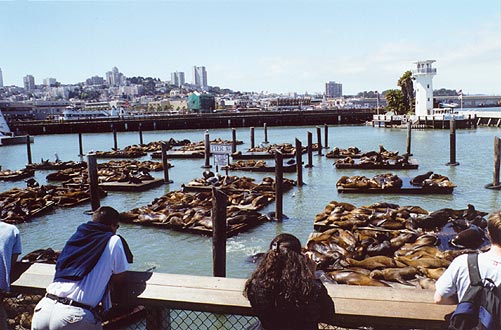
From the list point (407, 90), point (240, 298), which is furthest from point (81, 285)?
point (407, 90)

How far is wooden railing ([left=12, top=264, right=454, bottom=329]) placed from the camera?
7.59ft

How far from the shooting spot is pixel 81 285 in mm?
2717

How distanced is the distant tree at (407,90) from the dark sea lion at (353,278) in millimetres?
62369

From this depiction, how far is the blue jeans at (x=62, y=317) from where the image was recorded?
8.77 ft

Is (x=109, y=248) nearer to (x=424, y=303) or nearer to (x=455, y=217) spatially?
(x=424, y=303)

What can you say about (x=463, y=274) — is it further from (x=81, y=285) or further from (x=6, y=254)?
(x=6, y=254)

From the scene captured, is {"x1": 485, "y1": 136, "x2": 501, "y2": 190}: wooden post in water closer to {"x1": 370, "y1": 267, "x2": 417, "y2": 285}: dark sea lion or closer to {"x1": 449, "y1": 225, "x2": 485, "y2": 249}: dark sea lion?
{"x1": 449, "y1": 225, "x2": 485, "y2": 249}: dark sea lion

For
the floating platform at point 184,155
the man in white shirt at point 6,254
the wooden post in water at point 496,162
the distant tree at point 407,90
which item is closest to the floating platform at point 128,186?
the floating platform at point 184,155

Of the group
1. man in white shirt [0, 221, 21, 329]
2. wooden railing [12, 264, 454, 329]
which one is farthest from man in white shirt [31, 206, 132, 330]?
man in white shirt [0, 221, 21, 329]

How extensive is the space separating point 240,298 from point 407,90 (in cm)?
6774

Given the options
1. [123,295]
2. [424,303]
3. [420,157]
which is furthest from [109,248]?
Answer: [420,157]

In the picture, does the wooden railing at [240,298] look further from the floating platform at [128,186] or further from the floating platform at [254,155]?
the floating platform at [254,155]

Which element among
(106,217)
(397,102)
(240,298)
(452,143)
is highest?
(397,102)

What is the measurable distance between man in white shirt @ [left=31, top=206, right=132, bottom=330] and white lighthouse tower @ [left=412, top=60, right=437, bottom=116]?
58.3 metres
